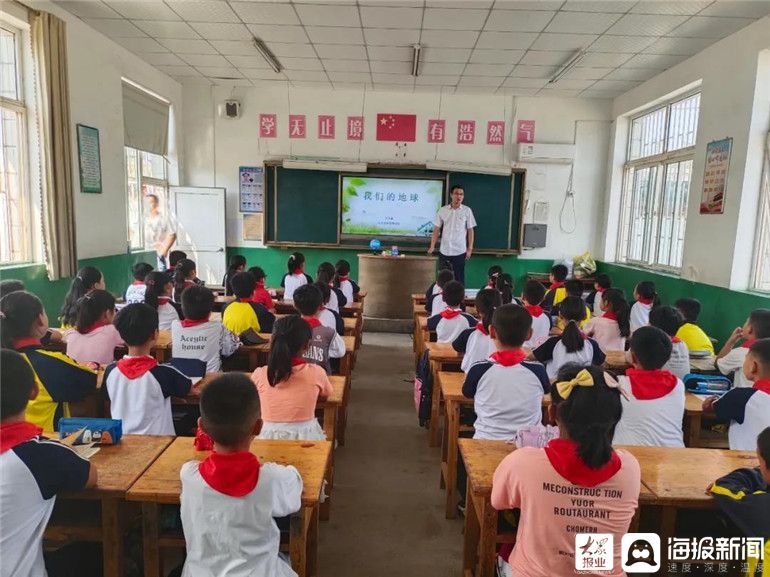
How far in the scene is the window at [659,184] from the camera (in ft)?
19.0

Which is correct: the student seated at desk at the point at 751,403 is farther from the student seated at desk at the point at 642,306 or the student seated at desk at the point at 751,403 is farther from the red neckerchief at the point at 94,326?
the red neckerchief at the point at 94,326

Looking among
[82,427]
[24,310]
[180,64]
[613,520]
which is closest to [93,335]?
[24,310]

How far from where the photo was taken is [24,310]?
194 cm

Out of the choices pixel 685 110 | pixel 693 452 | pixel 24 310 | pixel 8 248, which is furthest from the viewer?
pixel 685 110

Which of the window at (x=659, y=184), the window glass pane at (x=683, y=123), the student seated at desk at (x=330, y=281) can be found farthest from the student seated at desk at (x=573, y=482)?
the window glass pane at (x=683, y=123)

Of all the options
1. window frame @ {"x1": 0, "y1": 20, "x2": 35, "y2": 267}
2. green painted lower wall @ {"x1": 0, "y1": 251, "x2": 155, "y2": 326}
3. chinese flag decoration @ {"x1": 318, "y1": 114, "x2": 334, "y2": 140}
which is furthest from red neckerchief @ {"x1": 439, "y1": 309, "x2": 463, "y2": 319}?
chinese flag decoration @ {"x1": 318, "y1": 114, "x2": 334, "y2": 140}

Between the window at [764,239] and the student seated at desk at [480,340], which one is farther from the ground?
the window at [764,239]

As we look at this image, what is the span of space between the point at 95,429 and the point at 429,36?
15.1ft

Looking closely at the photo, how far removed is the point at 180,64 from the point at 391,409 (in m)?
5.03

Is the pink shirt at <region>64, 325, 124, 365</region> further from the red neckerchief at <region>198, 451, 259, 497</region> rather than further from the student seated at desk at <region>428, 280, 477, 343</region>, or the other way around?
the student seated at desk at <region>428, 280, 477, 343</region>

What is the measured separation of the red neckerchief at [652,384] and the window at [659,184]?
4292 mm

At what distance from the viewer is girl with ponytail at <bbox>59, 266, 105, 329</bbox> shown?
3.16 metres

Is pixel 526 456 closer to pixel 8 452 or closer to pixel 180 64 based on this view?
pixel 8 452

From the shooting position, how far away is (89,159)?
496cm
